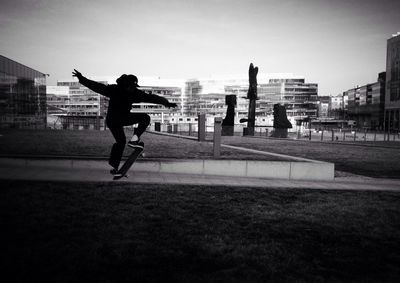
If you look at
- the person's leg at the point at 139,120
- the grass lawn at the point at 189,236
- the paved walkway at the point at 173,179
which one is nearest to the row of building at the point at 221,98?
the paved walkway at the point at 173,179

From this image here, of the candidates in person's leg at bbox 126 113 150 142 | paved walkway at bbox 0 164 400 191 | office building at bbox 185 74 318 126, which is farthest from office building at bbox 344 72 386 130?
person's leg at bbox 126 113 150 142

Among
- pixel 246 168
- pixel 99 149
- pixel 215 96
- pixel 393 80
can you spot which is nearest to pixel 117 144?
pixel 246 168

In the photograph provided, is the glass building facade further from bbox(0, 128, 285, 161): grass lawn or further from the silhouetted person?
the silhouetted person

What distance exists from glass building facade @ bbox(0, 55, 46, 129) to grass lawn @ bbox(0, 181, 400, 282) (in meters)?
37.3

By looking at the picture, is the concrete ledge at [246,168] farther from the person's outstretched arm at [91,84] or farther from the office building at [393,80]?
the office building at [393,80]

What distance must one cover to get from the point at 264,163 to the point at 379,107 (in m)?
119

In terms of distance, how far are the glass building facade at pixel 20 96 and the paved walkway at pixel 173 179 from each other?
34162 mm

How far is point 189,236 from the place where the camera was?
3.88 meters

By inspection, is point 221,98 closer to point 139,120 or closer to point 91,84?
point 139,120

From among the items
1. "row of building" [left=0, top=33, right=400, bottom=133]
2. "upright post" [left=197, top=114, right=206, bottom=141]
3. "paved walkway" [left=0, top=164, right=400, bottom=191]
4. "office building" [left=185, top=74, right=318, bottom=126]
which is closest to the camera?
"paved walkway" [left=0, top=164, right=400, bottom=191]

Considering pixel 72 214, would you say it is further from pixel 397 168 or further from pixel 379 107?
pixel 379 107

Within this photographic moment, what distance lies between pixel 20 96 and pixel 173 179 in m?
40.7

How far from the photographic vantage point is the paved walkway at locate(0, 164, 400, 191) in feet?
23.7

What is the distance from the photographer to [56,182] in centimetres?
668
